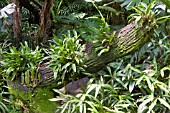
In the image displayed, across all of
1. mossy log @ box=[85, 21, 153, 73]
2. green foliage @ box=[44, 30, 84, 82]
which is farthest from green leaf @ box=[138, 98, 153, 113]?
green foliage @ box=[44, 30, 84, 82]

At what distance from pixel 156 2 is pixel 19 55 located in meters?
1.20

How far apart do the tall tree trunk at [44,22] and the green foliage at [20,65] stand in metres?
0.46

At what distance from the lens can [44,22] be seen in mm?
2520

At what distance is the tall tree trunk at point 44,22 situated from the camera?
242 cm

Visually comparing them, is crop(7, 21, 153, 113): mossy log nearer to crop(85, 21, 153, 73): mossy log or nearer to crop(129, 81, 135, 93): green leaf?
crop(85, 21, 153, 73): mossy log

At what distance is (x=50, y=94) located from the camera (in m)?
2.10

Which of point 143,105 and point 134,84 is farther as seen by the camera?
point 134,84

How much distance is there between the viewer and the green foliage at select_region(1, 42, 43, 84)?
2.07 metres

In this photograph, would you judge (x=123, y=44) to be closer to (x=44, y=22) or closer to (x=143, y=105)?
(x=143, y=105)

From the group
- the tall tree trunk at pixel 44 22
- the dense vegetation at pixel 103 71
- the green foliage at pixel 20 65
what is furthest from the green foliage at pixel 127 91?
the tall tree trunk at pixel 44 22

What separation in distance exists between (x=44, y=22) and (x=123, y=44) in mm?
909

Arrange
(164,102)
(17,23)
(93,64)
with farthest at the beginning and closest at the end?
1. (17,23)
2. (93,64)
3. (164,102)

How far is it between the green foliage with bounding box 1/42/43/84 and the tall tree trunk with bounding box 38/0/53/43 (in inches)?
18.1

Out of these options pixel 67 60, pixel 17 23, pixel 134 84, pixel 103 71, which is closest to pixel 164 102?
pixel 134 84
